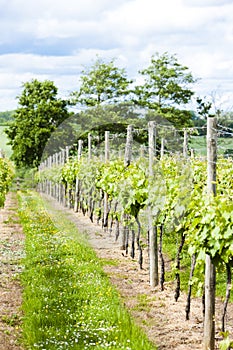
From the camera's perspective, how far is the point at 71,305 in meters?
7.50

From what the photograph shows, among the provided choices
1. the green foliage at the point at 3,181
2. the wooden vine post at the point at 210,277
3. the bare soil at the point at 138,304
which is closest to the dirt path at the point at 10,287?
the bare soil at the point at 138,304

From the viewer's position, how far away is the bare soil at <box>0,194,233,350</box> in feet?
21.2

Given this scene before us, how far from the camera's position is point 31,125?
173 feet

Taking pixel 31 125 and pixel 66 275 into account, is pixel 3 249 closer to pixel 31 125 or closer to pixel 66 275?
pixel 66 275

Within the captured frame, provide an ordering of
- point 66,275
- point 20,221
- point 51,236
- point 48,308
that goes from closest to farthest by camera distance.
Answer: point 48,308
point 66,275
point 51,236
point 20,221

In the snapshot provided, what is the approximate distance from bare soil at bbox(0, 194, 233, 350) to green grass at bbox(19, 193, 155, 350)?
18 centimetres

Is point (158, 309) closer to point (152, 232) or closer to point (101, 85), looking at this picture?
point (152, 232)

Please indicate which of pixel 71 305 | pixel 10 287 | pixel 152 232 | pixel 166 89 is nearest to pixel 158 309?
pixel 71 305

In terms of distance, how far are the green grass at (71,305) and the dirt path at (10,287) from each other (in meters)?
0.13

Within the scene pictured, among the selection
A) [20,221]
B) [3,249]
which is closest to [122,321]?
[3,249]

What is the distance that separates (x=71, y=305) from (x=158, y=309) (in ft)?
3.71

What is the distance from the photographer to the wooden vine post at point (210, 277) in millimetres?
6121

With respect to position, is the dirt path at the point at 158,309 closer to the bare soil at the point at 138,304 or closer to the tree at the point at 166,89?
the bare soil at the point at 138,304

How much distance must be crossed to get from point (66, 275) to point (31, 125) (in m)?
44.5
